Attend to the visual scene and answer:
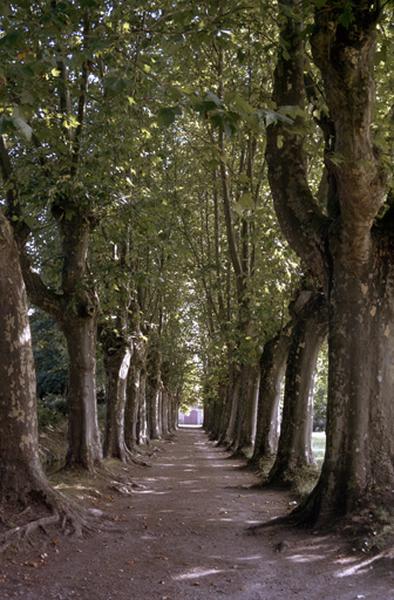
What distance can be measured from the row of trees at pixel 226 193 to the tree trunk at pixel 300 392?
3 centimetres

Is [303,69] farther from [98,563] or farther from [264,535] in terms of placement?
[98,563]

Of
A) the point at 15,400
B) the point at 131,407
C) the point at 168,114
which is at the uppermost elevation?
the point at 168,114

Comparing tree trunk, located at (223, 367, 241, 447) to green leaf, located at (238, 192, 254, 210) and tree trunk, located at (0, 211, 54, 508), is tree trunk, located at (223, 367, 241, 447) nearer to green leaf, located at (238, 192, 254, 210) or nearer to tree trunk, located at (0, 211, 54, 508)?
tree trunk, located at (0, 211, 54, 508)

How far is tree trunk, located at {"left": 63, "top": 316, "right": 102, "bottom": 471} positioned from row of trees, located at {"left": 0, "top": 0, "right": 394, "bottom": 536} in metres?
0.04

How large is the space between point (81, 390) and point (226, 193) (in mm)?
7122

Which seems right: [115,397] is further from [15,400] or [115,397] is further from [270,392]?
[15,400]

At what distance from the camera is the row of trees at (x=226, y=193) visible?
6969 millimetres

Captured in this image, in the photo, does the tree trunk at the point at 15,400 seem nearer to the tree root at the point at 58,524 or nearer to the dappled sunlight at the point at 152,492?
the tree root at the point at 58,524

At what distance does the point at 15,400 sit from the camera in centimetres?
820

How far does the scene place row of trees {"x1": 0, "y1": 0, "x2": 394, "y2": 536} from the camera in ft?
22.9

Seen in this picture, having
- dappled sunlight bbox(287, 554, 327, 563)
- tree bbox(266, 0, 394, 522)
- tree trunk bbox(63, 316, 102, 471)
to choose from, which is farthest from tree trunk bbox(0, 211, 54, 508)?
tree trunk bbox(63, 316, 102, 471)

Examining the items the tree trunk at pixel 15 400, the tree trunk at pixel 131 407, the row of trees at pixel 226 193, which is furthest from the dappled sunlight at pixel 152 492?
Answer: the tree trunk at pixel 131 407

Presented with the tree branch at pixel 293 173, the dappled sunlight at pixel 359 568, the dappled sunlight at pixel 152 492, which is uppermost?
the tree branch at pixel 293 173

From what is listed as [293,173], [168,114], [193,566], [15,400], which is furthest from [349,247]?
[15,400]
